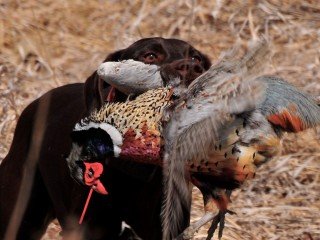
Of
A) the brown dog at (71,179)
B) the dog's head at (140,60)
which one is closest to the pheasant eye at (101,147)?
the dog's head at (140,60)

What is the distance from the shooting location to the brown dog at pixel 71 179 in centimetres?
420

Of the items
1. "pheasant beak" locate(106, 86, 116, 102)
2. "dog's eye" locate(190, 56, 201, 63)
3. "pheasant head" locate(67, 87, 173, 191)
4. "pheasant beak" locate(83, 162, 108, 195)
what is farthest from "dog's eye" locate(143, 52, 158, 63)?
"pheasant beak" locate(83, 162, 108, 195)

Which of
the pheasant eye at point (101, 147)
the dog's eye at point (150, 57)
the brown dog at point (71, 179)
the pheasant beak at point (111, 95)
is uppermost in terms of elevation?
the dog's eye at point (150, 57)

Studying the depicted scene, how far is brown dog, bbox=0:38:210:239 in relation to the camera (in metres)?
4.20

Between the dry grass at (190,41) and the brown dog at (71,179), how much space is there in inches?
44.1

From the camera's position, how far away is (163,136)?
3.33 meters

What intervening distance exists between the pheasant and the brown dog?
14.1 inches

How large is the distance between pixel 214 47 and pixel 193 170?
4.53 metres

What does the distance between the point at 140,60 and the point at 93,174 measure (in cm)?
99

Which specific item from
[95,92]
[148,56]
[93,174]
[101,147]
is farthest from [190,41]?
[101,147]

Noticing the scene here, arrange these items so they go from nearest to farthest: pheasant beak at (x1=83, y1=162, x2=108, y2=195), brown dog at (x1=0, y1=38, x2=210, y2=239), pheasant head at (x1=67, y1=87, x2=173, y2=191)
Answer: pheasant head at (x1=67, y1=87, x2=173, y2=191) < pheasant beak at (x1=83, y1=162, x2=108, y2=195) < brown dog at (x1=0, y1=38, x2=210, y2=239)

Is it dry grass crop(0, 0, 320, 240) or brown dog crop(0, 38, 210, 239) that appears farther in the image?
dry grass crop(0, 0, 320, 240)

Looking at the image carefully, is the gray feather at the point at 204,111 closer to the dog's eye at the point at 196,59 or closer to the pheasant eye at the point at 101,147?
the pheasant eye at the point at 101,147

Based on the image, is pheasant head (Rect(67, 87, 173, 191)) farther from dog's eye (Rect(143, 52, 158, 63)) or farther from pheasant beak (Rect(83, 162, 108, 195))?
dog's eye (Rect(143, 52, 158, 63))
